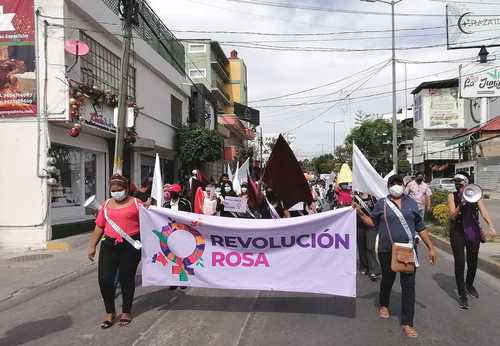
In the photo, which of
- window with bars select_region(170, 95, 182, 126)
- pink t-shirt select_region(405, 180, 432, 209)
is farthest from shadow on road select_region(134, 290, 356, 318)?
window with bars select_region(170, 95, 182, 126)

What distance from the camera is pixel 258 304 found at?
6793 millimetres

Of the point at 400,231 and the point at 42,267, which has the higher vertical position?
the point at 400,231

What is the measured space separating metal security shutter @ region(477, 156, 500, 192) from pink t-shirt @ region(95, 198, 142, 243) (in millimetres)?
30225

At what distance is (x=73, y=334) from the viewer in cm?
569

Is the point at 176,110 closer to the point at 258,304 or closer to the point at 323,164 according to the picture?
the point at 258,304

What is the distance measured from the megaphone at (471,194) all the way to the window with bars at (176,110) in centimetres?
1920

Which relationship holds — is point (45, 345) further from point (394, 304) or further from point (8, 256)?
point (8, 256)

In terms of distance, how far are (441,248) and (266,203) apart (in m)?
5.76

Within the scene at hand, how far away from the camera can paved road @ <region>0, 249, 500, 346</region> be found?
17.6 feet

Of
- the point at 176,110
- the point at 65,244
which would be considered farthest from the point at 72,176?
the point at 176,110

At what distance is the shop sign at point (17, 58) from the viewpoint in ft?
43.4

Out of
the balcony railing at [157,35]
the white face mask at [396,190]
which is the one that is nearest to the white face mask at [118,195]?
the white face mask at [396,190]

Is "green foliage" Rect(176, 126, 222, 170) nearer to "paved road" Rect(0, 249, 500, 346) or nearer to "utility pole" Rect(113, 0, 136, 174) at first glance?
"utility pole" Rect(113, 0, 136, 174)

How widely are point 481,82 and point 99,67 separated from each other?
1924cm
